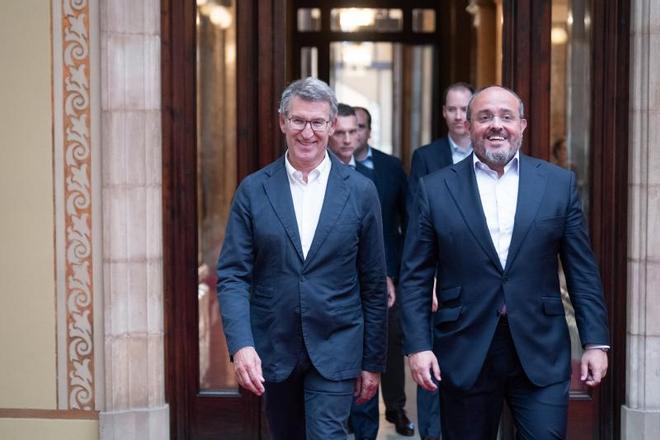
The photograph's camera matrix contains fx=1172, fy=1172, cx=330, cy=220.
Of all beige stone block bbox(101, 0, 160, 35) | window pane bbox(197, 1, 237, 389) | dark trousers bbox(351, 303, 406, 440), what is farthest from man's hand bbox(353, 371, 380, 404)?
window pane bbox(197, 1, 237, 389)

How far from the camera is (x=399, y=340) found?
707cm

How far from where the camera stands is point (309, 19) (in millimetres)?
11359

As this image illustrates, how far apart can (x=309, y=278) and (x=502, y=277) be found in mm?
734

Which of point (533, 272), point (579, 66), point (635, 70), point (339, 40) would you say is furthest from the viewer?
point (339, 40)

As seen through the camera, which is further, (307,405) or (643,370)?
(643,370)

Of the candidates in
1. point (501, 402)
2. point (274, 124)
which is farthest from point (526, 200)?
point (274, 124)

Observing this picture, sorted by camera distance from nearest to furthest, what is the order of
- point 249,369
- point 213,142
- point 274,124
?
point 249,369, point 274,124, point 213,142

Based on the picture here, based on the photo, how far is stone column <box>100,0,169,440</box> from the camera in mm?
6059

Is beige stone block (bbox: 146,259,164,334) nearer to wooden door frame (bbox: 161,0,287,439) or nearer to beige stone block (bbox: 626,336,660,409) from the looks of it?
wooden door frame (bbox: 161,0,287,439)

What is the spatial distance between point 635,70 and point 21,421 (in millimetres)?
3707

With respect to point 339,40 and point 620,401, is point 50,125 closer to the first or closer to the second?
point 620,401

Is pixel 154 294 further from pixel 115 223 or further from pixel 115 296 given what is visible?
pixel 115 223

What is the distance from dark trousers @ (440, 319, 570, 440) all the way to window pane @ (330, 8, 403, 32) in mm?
6907

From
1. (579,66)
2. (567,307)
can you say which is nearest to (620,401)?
(567,307)
